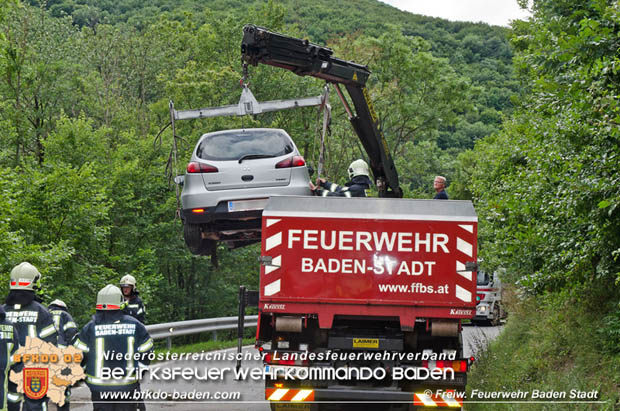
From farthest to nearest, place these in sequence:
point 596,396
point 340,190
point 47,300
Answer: point 47,300, point 340,190, point 596,396

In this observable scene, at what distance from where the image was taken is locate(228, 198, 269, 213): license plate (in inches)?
504

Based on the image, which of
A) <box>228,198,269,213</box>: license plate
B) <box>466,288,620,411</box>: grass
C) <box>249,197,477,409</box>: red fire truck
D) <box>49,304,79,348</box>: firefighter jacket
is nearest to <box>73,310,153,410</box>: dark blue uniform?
<box>49,304,79,348</box>: firefighter jacket

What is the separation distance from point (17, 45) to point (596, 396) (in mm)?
27917

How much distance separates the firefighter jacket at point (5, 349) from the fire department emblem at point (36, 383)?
0.79ft

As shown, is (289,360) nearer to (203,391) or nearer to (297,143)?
(203,391)

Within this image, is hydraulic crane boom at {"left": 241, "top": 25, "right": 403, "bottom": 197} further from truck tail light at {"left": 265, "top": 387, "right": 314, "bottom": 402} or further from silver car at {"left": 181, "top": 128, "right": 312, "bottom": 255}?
truck tail light at {"left": 265, "top": 387, "right": 314, "bottom": 402}

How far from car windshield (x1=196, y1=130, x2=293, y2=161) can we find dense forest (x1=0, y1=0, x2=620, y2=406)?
845 millimetres

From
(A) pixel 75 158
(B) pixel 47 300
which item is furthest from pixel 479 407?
(A) pixel 75 158

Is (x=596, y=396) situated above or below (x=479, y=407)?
above

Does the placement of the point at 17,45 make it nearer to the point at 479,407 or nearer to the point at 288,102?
the point at 288,102

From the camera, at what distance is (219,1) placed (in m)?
84.4

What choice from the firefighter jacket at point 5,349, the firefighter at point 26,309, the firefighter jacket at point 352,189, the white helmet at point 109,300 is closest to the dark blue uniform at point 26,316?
the firefighter at point 26,309

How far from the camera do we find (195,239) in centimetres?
1363

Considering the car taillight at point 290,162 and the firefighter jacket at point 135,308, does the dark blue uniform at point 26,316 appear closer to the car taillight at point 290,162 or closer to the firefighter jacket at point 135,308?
the firefighter jacket at point 135,308
